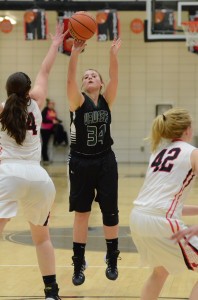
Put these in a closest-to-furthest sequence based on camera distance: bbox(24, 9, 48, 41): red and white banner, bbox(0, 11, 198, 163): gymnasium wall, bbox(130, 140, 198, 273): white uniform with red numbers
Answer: bbox(130, 140, 198, 273): white uniform with red numbers → bbox(24, 9, 48, 41): red and white banner → bbox(0, 11, 198, 163): gymnasium wall

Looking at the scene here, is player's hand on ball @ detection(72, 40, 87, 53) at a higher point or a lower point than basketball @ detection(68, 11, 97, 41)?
lower

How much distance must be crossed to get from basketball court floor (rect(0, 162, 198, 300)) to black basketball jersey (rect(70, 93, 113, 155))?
1.20 m

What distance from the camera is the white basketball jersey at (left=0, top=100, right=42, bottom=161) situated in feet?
17.8

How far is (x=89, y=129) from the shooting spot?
639 centimetres

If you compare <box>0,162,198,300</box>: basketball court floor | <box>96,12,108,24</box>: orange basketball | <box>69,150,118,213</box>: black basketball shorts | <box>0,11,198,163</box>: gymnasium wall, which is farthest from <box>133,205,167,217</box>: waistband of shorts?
<box>0,11,198,163</box>: gymnasium wall

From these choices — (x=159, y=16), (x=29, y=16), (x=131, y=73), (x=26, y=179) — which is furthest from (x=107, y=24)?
(x=26, y=179)

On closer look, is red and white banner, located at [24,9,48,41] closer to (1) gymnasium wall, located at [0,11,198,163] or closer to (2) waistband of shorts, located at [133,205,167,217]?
(1) gymnasium wall, located at [0,11,198,163]

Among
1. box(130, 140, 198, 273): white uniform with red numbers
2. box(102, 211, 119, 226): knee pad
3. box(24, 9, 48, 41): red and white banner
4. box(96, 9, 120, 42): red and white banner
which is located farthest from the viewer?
box(24, 9, 48, 41): red and white banner

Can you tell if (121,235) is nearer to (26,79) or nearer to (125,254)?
(125,254)

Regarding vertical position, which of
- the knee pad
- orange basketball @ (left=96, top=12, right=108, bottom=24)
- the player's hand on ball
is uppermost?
orange basketball @ (left=96, top=12, right=108, bottom=24)

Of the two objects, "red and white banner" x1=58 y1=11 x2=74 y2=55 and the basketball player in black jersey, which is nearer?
the basketball player in black jersey

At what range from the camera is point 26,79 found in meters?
5.50

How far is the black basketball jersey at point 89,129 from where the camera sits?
21.0 ft

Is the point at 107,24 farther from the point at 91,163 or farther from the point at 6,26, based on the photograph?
the point at 91,163
